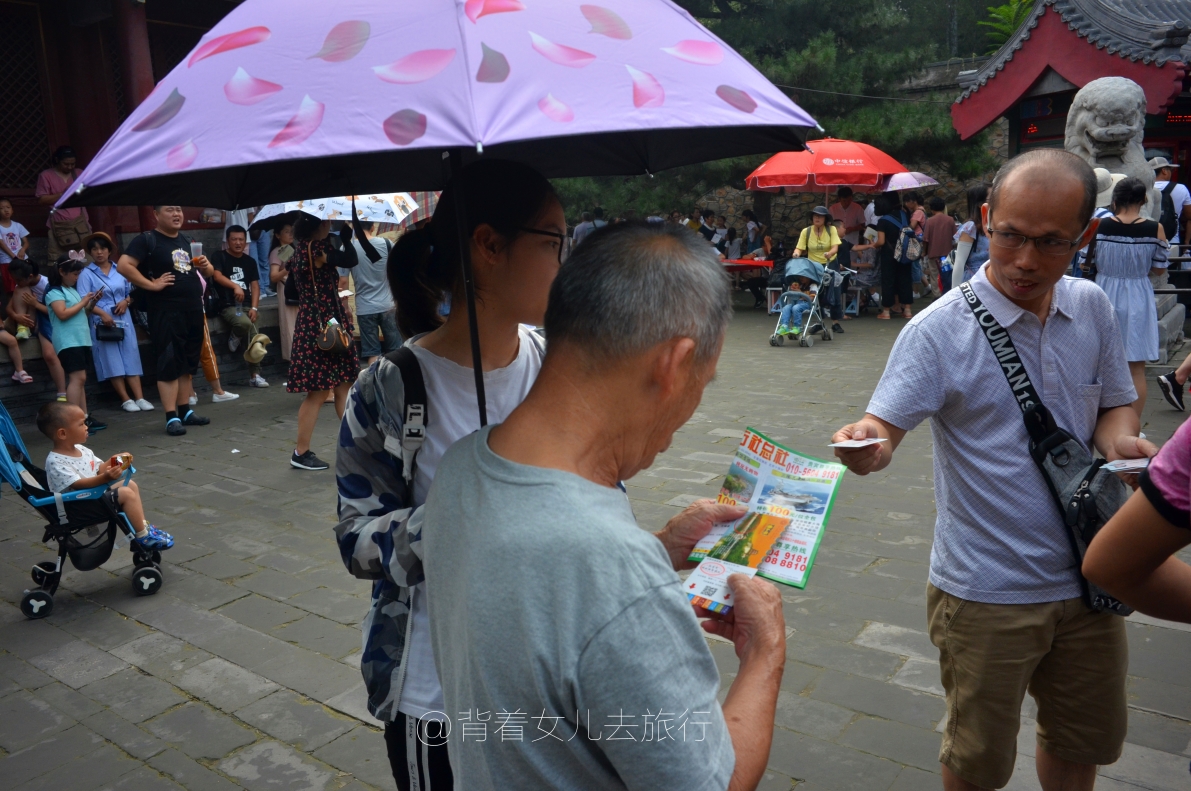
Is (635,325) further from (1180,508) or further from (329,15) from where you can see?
(1180,508)

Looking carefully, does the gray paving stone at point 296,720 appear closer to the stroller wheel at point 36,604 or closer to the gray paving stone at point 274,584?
the gray paving stone at point 274,584

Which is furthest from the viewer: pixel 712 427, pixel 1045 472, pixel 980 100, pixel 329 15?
pixel 980 100

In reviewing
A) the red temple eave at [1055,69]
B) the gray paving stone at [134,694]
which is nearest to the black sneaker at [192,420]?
the gray paving stone at [134,694]

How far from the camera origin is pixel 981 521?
88.2 inches

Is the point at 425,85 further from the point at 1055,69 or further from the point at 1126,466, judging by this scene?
the point at 1055,69

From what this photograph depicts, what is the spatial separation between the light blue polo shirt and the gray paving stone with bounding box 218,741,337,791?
2.03 m

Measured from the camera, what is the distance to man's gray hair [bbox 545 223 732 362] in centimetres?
123

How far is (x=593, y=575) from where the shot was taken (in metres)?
1.09

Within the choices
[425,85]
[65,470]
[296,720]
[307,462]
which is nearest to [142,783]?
[296,720]

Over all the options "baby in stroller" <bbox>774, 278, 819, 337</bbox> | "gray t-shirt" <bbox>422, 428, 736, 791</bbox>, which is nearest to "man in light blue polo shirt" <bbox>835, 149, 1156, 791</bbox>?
"gray t-shirt" <bbox>422, 428, 736, 791</bbox>

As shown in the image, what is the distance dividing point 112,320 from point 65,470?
452 centimetres

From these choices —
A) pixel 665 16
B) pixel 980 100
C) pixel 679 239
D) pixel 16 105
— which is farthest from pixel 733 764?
pixel 980 100

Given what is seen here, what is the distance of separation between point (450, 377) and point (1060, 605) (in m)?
1.52

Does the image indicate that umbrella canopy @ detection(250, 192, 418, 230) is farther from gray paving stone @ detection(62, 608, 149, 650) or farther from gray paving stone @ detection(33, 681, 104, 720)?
gray paving stone @ detection(33, 681, 104, 720)
